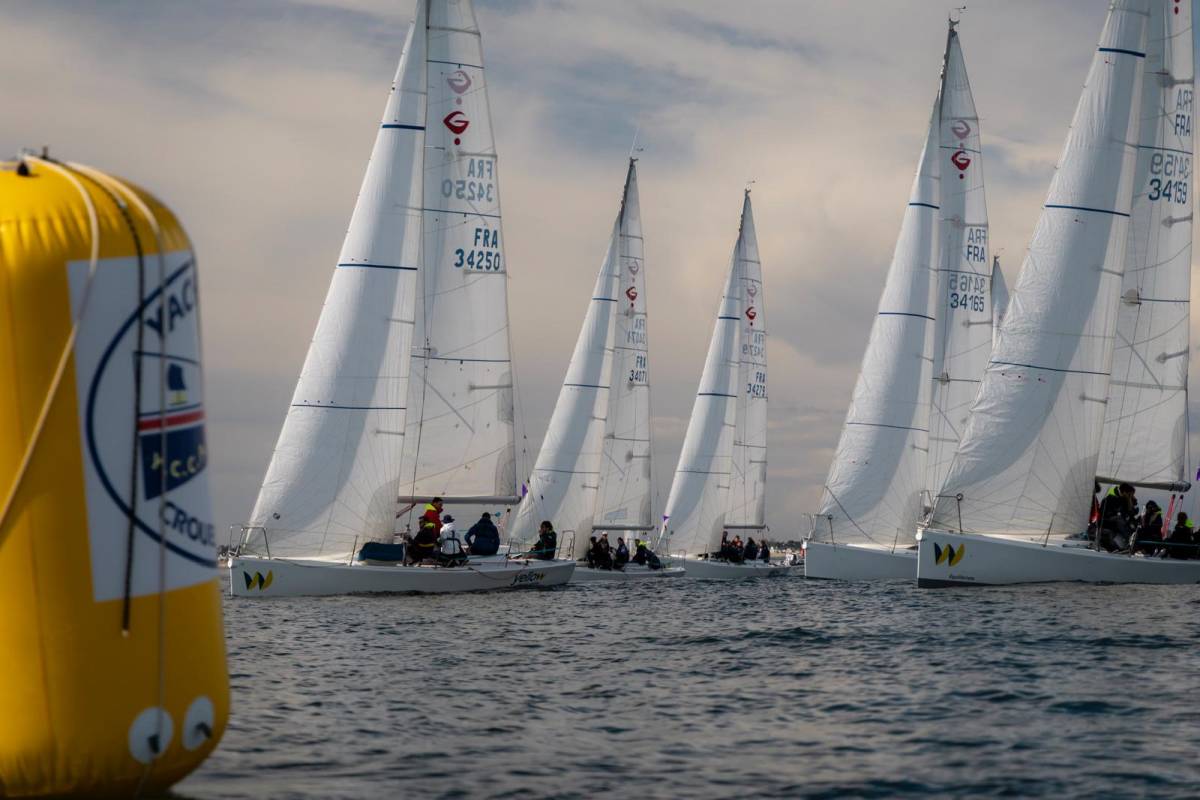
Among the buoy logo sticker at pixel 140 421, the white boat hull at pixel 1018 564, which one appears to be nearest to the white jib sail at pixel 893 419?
the white boat hull at pixel 1018 564

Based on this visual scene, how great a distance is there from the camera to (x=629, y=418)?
45906 millimetres

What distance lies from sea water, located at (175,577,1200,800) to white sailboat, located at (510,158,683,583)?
2017 centimetres

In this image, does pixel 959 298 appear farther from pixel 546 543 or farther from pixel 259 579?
pixel 259 579

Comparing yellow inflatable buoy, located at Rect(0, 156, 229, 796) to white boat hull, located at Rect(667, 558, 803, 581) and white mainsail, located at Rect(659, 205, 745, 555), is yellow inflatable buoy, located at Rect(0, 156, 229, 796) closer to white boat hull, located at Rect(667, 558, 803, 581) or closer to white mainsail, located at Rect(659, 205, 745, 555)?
white boat hull, located at Rect(667, 558, 803, 581)

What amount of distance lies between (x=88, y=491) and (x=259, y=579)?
1738 cm

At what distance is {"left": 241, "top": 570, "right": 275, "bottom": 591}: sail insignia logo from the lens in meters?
23.4

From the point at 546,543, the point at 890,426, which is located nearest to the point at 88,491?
the point at 546,543

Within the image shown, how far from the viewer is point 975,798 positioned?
25.7 ft

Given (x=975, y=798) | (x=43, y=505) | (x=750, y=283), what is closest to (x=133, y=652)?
(x=43, y=505)

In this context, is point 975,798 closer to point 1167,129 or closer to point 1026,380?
point 1026,380

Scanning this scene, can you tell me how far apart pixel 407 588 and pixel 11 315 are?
18586mm

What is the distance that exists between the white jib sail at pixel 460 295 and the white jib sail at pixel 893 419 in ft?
34.8

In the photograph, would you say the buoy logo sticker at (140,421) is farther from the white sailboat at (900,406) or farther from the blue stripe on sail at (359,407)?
the white sailboat at (900,406)

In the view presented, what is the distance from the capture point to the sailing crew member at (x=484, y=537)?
1089 inches
